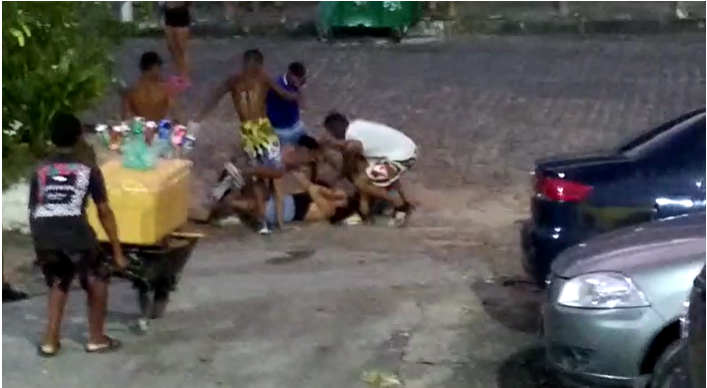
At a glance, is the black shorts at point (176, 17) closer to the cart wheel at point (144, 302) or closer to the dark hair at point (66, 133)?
the cart wheel at point (144, 302)

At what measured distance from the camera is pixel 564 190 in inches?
313

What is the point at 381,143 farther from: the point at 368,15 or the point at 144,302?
the point at 368,15

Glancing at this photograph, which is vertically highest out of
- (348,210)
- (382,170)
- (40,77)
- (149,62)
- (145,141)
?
(149,62)

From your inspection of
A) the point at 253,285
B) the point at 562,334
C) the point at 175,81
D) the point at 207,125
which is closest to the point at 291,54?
the point at 207,125

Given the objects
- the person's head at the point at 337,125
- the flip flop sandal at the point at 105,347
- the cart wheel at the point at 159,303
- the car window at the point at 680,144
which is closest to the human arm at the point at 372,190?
the person's head at the point at 337,125

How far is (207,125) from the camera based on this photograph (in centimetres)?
1670

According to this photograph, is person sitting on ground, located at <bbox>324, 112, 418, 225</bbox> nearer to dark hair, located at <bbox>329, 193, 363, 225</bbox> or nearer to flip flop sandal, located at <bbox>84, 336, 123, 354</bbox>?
dark hair, located at <bbox>329, 193, 363, 225</bbox>

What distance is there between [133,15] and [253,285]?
6.55 meters

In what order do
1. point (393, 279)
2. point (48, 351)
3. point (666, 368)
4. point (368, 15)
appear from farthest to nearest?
point (368, 15) < point (393, 279) < point (48, 351) < point (666, 368)

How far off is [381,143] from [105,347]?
14.5 feet

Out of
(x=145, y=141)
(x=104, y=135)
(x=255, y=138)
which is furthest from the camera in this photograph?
(x=255, y=138)

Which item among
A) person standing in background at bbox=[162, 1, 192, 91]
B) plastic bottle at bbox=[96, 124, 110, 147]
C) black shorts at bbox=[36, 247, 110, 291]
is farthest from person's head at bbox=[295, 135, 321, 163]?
person standing in background at bbox=[162, 1, 192, 91]

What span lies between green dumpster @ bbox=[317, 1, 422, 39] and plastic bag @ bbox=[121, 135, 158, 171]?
57.9ft

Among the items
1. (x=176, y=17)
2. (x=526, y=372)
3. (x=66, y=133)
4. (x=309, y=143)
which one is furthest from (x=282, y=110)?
(x=176, y=17)
